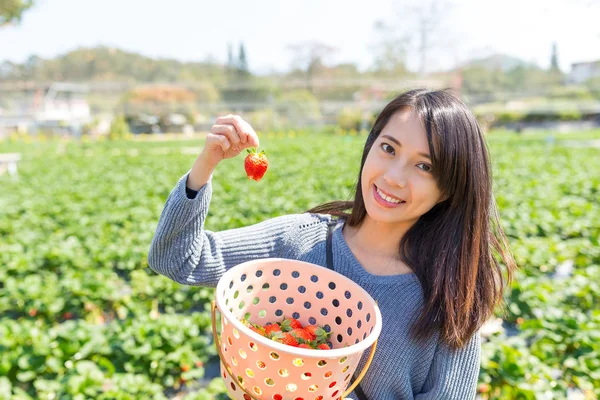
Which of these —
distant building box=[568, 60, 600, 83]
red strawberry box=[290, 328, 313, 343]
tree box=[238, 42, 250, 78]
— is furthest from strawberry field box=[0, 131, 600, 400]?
tree box=[238, 42, 250, 78]

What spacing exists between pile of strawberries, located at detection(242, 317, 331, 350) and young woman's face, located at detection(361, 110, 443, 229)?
35 cm

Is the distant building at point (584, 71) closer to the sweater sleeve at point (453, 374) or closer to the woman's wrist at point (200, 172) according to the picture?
the sweater sleeve at point (453, 374)

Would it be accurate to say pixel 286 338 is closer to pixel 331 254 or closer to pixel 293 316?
pixel 293 316

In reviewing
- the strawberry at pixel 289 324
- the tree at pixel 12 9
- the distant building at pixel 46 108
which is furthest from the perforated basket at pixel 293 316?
the distant building at pixel 46 108

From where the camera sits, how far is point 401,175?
4.10 feet

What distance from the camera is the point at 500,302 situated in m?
1.44

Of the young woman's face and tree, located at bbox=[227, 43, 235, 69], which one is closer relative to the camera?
the young woman's face

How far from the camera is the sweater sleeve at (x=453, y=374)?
1.28m

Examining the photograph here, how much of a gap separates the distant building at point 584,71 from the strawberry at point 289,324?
29.6 m

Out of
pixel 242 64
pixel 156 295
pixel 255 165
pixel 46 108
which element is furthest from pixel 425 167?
pixel 242 64

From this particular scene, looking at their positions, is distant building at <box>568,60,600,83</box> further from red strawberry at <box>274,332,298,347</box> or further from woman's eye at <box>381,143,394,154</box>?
red strawberry at <box>274,332,298,347</box>

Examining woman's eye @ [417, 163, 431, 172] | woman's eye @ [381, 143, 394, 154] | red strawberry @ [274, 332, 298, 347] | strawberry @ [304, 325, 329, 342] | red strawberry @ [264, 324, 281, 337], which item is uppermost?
woman's eye @ [381, 143, 394, 154]

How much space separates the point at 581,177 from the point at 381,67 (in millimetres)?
29328

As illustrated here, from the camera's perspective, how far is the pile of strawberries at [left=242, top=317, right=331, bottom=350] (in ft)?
3.87
